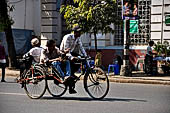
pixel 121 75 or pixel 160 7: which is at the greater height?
pixel 160 7

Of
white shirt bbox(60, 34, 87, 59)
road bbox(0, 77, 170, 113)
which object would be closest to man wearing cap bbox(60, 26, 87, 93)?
white shirt bbox(60, 34, 87, 59)

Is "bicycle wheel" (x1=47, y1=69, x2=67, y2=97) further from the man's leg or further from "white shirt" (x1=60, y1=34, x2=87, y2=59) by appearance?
"white shirt" (x1=60, y1=34, x2=87, y2=59)

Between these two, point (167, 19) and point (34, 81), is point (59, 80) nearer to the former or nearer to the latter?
point (34, 81)

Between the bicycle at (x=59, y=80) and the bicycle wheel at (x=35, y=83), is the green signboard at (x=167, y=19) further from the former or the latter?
the bicycle wheel at (x=35, y=83)

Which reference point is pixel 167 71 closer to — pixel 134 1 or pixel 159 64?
pixel 159 64

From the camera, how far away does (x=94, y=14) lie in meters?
16.8

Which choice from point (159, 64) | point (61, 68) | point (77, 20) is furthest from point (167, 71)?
point (61, 68)

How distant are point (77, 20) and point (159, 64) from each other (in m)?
4.44

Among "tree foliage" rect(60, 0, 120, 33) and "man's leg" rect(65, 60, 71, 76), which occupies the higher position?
"tree foliage" rect(60, 0, 120, 33)

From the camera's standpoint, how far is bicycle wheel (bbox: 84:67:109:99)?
9430mm

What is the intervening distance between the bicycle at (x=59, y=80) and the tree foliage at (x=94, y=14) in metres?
7.23

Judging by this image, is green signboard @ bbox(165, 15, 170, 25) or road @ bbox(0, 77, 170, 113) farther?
green signboard @ bbox(165, 15, 170, 25)

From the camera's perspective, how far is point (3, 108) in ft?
27.4

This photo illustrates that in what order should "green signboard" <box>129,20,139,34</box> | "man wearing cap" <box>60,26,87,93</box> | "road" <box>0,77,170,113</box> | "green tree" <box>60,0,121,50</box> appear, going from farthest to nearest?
"green signboard" <box>129,20,139,34</box> → "green tree" <box>60,0,121,50</box> → "man wearing cap" <box>60,26,87,93</box> → "road" <box>0,77,170,113</box>
